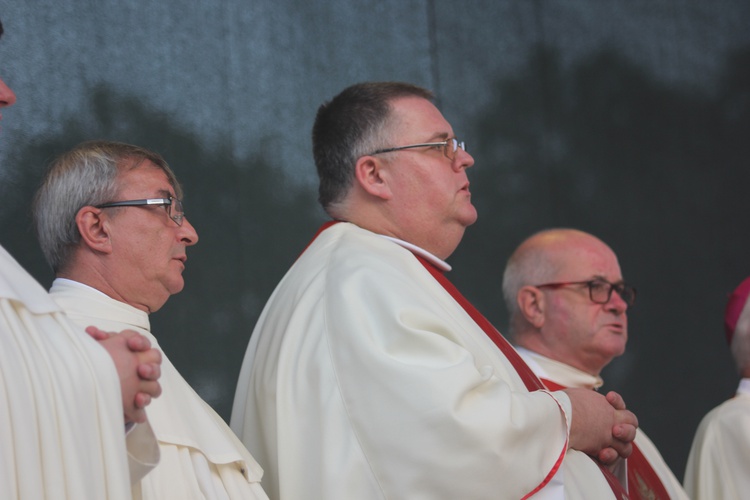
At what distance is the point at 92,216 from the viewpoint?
3229 millimetres

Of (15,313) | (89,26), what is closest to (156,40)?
(89,26)

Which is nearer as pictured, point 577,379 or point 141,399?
point 141,399

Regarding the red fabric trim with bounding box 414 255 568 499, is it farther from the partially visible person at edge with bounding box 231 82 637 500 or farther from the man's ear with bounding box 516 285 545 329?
the man's ear with bounding box 516 285 545 329

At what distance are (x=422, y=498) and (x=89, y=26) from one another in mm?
2865

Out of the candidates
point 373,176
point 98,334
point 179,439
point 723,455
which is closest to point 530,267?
point 723,455

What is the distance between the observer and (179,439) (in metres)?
2.89

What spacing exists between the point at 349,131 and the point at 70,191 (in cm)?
108

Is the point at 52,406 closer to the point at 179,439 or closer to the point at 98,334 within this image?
the point at 98,334

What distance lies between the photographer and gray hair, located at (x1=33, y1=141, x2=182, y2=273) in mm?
3240

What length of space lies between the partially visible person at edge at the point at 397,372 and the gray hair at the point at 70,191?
0.69 metres

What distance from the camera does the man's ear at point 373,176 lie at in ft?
12.5

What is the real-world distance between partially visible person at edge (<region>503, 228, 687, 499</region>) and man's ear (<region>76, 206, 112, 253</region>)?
2.26 m

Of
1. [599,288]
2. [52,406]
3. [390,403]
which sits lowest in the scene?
[599,288]

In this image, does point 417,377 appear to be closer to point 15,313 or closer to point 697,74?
point 15,313
